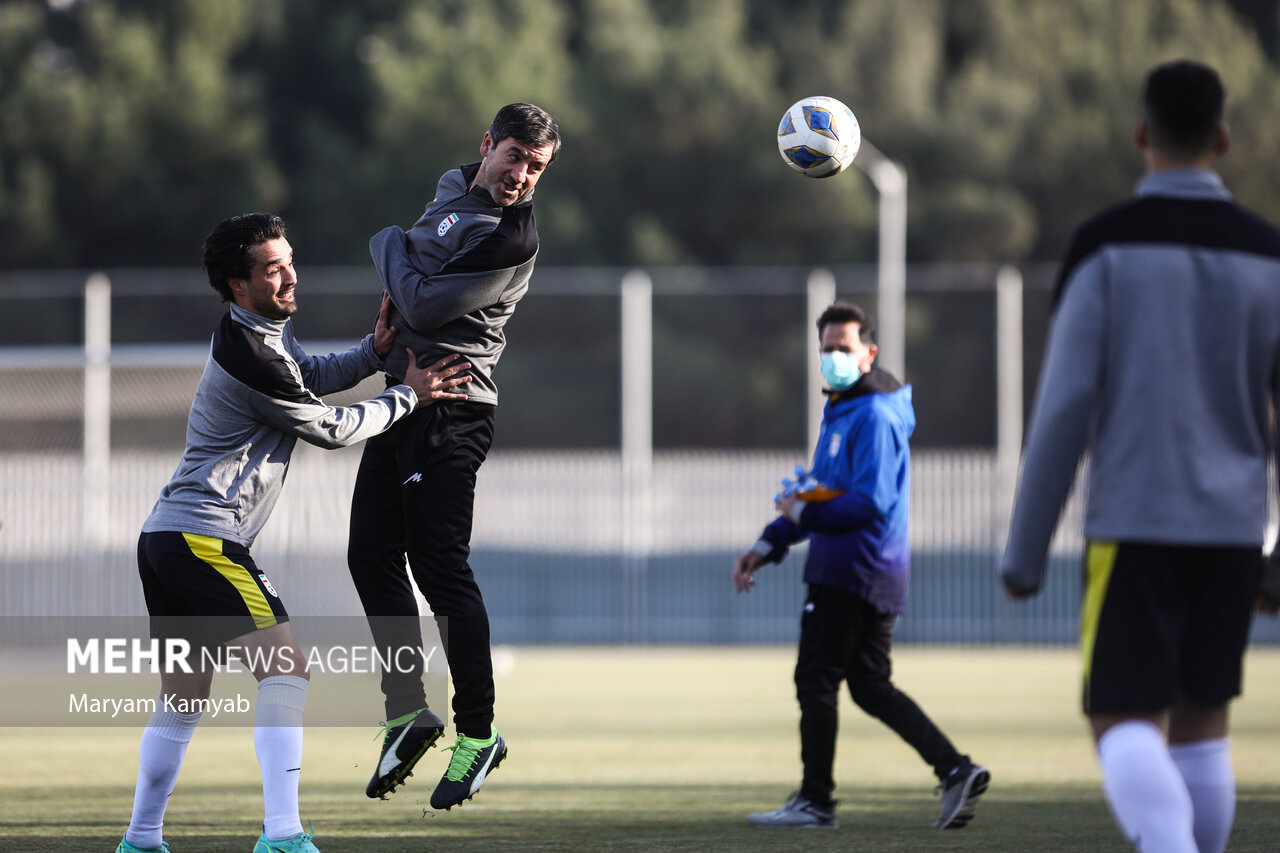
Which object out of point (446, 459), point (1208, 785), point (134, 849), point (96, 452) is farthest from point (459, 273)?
point (96, 452)

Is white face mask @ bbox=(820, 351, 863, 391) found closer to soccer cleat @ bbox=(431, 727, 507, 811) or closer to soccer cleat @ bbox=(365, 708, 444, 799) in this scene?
soccer cleat @ bbox=(431, 727, 507, 811)

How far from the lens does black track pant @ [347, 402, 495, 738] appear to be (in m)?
6.00

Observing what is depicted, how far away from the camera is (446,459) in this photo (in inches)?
238

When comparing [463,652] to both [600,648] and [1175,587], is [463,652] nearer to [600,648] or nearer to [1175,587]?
[1175,587]

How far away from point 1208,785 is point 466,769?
2.58 m

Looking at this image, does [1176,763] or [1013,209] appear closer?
[1176,763]

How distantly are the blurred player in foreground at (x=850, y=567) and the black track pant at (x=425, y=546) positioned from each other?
1.27 m

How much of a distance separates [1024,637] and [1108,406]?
58.9 feet

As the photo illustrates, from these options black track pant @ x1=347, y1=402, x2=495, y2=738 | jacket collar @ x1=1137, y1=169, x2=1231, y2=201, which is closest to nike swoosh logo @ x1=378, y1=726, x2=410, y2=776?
black track pant @ x1=347, y1=402, x2=495, y2=738

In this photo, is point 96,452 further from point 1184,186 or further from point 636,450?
point 1184,186

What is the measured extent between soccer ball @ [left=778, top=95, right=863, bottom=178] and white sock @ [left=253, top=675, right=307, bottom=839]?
9.96 feet

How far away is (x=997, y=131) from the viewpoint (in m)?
39.1

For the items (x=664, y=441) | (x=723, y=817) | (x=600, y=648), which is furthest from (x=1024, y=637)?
(x=723, y=817)

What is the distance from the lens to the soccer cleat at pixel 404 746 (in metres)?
5.96
